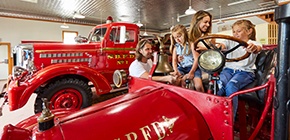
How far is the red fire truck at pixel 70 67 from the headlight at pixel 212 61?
2709mm

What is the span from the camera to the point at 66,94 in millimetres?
3297

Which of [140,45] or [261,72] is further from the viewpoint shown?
[140,45]

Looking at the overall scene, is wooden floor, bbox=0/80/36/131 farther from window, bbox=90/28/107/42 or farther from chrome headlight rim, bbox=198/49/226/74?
chrome headlight rim, bbox=198/49/226/74

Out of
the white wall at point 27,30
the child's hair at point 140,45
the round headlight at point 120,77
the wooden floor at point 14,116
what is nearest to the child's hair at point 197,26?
the child's hair at point 140,45

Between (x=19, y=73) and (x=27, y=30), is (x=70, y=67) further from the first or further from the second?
(x=27, y=30)

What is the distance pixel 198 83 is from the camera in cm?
196

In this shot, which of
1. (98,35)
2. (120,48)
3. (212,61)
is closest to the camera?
(212,61)

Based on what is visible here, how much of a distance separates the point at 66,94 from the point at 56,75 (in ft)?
1.22

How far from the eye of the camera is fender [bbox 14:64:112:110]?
291 centimetres

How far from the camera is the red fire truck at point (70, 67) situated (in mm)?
3051

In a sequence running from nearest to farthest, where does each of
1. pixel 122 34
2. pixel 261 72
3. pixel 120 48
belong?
pixel 261 72, pixel 122 34, pixel 120 48

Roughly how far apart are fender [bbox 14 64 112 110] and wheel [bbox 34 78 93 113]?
0.15 metres

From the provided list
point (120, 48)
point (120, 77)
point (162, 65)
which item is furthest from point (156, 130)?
point (120, 48)

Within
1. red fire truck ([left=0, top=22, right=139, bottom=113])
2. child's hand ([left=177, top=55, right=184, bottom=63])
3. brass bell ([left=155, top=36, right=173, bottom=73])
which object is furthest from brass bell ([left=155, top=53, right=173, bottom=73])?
red fire truck ([left=0, top=22, right=139, bottom=113])
